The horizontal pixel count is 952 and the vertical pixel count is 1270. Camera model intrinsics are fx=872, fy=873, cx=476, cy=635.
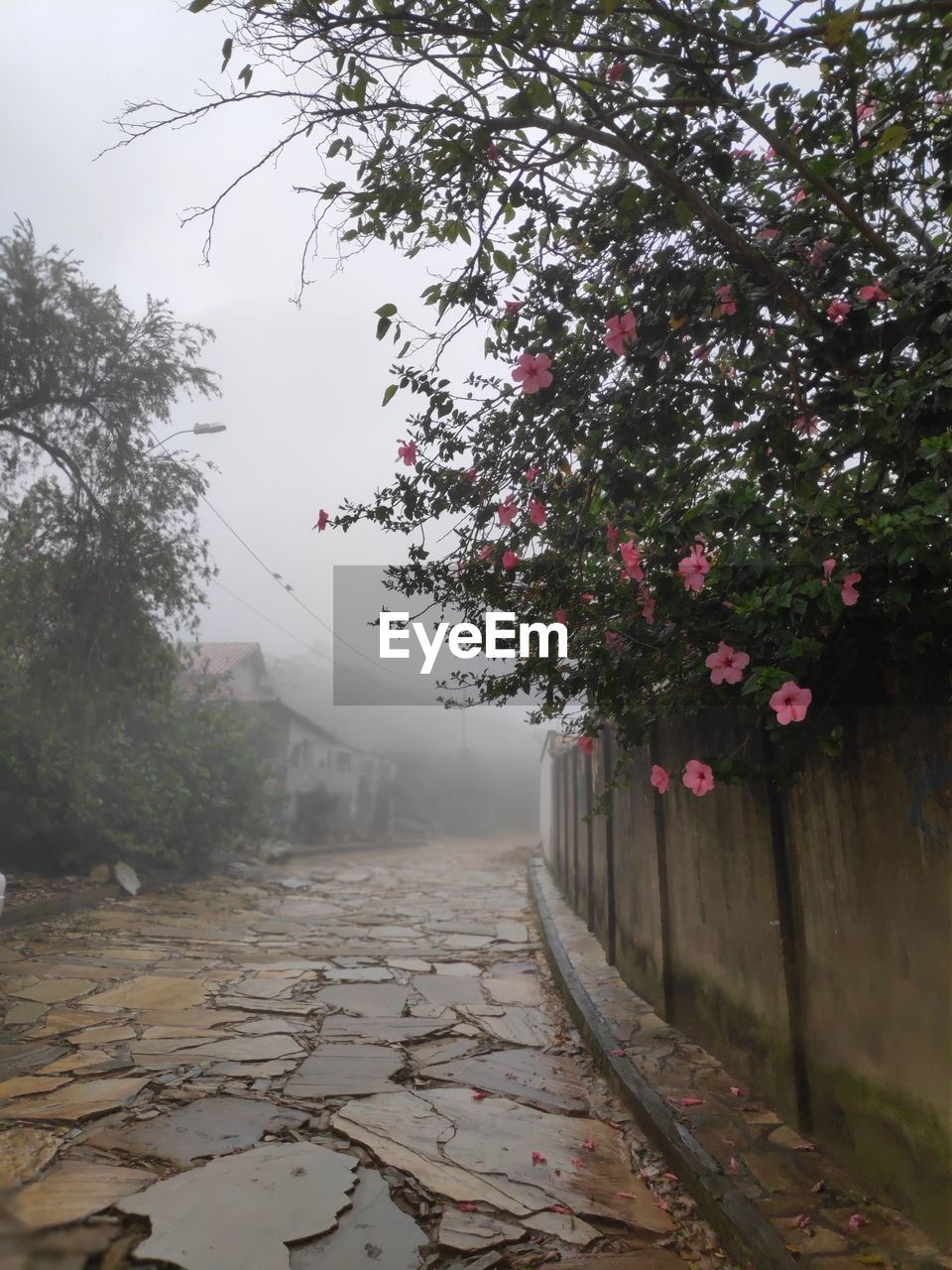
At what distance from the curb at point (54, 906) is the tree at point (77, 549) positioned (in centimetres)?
89

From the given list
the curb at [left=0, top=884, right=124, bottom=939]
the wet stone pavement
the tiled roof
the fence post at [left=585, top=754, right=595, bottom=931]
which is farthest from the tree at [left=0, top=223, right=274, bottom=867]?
the tiled roof

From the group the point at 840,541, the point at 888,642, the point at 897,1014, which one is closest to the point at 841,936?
the point at 897,1014

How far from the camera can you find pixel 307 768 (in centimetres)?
3006

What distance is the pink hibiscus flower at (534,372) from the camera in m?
3.96

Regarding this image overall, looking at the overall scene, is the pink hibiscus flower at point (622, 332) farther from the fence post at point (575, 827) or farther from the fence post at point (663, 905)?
the fence post at point (575, 827)

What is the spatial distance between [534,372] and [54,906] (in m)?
9.99

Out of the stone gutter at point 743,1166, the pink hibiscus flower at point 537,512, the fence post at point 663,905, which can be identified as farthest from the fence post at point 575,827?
the pink hibiscus flower at point 537,512

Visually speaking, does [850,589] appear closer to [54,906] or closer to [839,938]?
[839,938]

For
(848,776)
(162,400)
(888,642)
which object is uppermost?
(162,400)

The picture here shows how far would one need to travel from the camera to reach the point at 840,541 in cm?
295

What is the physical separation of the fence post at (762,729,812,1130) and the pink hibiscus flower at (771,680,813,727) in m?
0.79

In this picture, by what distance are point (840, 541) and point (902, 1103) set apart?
197 centimetres

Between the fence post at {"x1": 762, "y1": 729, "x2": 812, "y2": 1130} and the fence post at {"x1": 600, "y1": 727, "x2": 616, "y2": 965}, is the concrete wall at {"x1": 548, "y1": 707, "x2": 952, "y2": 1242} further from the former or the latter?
the fence post at {"x1": 600, "y1": 727, "x2": 616, "y2": 965}

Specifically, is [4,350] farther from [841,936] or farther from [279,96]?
[841,936]
